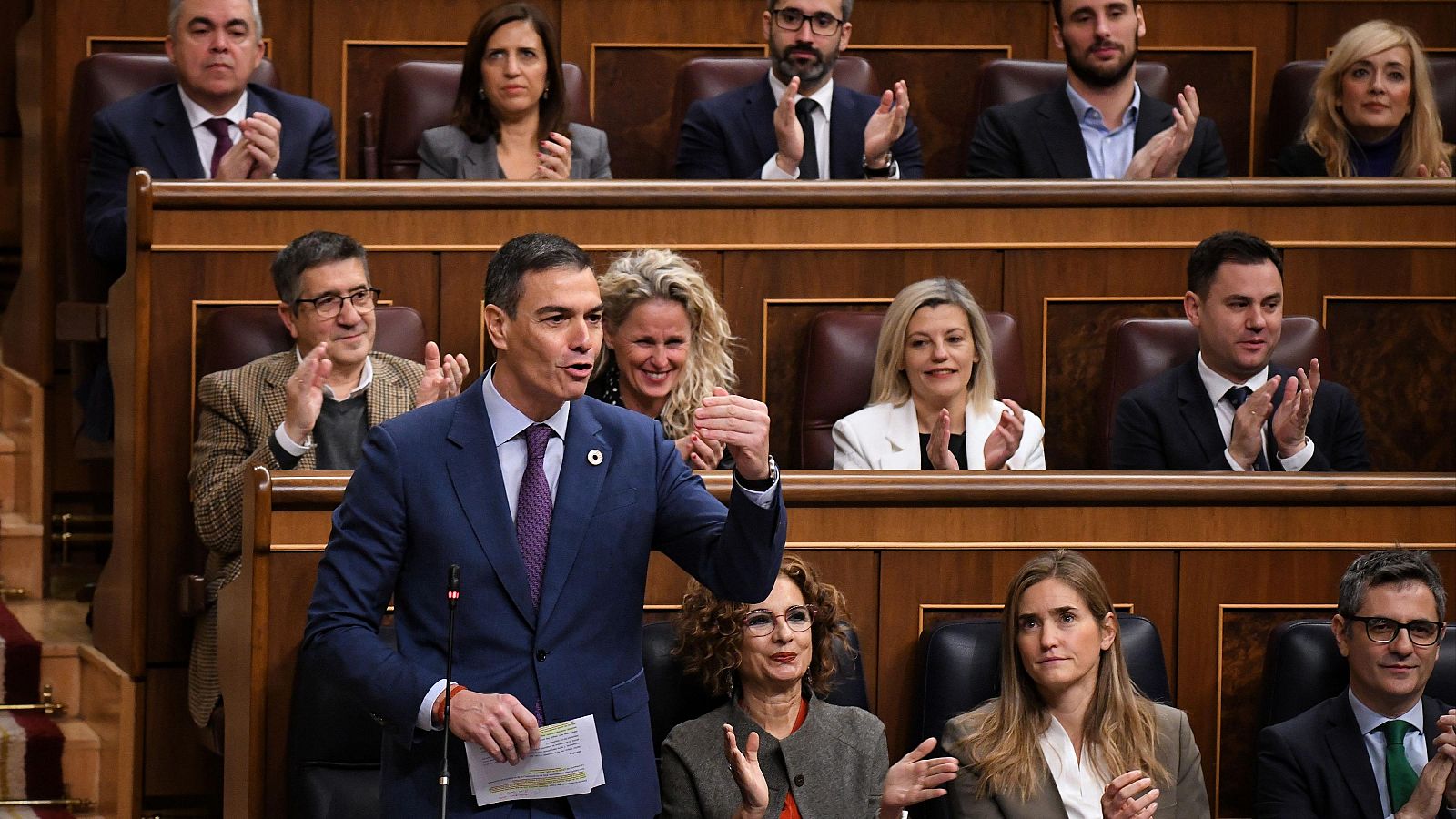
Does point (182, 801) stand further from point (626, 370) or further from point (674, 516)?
point (674, 516)

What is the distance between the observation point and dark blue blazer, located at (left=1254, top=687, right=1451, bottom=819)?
4.94 feet

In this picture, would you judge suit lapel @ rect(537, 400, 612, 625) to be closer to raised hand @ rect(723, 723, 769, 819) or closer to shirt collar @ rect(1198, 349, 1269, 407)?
raised hand @ rect(723, 723, 769, 819)

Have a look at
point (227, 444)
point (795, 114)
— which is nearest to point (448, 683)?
point (227, 444)

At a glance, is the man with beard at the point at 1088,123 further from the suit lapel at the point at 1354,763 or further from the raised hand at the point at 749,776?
the raised hand at the point at 749,776

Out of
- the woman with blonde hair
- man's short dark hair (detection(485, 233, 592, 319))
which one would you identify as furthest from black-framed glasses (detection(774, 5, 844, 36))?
man's short dark hair (detection(485, 233, 592, 319))

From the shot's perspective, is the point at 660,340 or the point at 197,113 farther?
the point at 197,113

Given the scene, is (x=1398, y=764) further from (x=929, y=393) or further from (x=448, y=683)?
(x=448, y=683)

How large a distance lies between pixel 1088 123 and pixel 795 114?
34 cm

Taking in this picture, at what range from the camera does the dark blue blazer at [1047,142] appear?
2.23m

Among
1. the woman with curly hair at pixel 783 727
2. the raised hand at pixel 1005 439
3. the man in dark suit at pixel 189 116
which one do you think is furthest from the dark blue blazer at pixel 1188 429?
the man in dark suit at pixel 189 116

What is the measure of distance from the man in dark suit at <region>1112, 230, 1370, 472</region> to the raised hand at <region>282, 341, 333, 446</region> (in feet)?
2.51

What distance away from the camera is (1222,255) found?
1898mm

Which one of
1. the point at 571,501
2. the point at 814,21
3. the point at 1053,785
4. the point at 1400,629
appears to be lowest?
the point at 1053,785

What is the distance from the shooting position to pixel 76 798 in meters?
1.83
